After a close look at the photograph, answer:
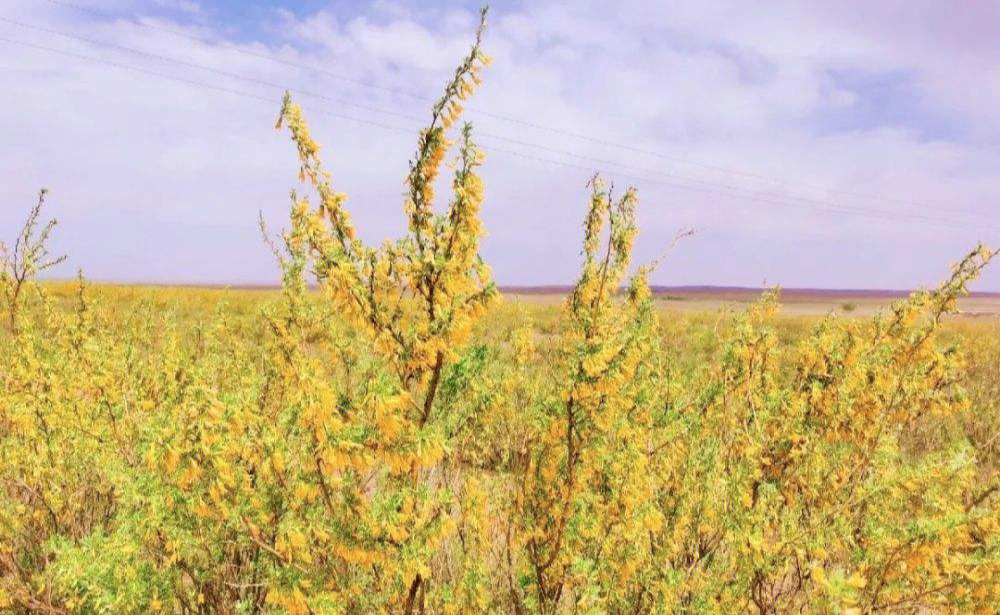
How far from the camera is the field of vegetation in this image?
8.41ft

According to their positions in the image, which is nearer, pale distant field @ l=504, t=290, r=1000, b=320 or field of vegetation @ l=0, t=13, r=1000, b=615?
field of vegetation @ l=0, t=13, r=1000, b=615

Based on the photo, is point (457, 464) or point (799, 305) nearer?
point (457, 464)

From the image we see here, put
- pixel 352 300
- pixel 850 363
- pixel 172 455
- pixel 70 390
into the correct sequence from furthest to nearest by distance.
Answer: pixel 850 363 → pixel 70 390 → pixel 352 300 → pixel 172 455

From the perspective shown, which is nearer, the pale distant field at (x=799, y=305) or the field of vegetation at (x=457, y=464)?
the field of vegetation at (x=457, y=464)

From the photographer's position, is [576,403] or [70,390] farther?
[70,390]

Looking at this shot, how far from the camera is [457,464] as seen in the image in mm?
4633

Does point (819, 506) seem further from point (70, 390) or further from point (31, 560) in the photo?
point (31, 560)

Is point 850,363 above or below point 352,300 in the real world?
below

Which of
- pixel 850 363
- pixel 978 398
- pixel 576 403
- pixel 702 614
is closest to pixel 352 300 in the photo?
pixel 576 403

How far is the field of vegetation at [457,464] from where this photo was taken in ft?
8.41

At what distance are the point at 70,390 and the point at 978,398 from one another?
14019 mm

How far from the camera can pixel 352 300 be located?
2613mm

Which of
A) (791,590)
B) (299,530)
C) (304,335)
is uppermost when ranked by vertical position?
(304,335)

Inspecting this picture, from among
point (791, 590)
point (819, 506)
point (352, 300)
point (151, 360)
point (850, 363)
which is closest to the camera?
point (352, 300)
